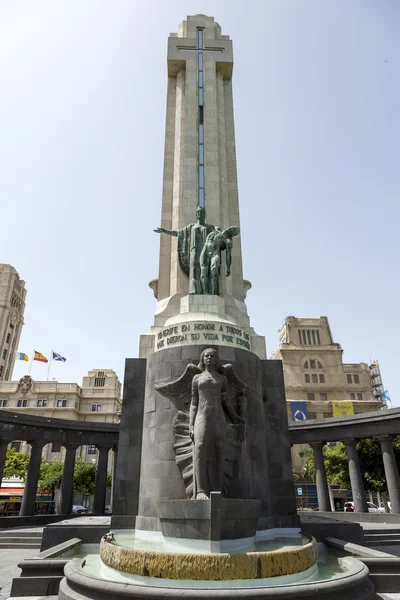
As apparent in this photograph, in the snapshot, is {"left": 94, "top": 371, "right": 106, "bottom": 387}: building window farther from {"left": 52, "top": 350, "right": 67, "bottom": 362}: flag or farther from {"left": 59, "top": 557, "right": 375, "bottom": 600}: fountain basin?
{"left": 59, "top": 557, "right": 375, "bottom": 600}: fountain basin

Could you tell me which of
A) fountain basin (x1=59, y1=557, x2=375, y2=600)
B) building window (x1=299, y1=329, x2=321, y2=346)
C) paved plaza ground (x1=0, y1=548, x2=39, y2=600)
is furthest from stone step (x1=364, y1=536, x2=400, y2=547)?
building window (x1=299, y1=329, x2=321, y2=346)

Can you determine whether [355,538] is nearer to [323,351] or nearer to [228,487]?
[228,487]

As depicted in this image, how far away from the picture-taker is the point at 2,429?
2922cm

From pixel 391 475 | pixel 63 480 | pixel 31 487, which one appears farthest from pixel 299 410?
pixel 31 487

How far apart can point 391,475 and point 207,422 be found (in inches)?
856

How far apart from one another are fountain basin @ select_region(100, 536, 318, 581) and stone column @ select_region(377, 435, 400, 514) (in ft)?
72.7

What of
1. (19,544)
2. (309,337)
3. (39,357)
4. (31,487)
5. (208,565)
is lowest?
(19,544)

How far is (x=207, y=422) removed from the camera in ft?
44.3

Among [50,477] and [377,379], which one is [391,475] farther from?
[377,379]

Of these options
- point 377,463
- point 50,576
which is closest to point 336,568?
point 50,576

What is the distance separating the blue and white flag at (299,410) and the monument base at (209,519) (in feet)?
245

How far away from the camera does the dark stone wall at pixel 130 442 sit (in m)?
16.7

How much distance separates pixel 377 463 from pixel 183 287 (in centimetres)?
3840

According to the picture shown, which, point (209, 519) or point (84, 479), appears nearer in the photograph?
point (209, 519)
